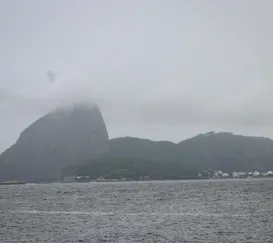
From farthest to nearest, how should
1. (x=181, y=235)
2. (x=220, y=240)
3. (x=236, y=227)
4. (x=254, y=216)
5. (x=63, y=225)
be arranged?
(x=254, y=216), (x=63, y=225), (x=236, y=227), (x=181, y=235), (x=220, y=240)

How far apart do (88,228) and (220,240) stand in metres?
15.5

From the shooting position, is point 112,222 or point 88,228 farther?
point 112,222

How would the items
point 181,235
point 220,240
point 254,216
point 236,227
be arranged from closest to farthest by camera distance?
point 220,240 → point 181,235 → point 236,227 → point 254,216

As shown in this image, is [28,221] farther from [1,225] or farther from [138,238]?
[138,238]

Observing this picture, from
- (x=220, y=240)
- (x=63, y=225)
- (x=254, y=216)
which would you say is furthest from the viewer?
(x=254, y=216)

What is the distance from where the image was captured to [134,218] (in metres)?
57.7

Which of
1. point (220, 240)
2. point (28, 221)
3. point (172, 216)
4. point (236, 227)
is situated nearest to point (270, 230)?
point (236, 227)

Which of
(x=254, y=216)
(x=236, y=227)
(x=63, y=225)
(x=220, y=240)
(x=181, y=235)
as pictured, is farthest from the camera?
(x=254, y=216)

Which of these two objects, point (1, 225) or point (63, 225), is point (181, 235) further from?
point (1, 225)

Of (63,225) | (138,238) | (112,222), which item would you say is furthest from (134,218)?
(138,238)

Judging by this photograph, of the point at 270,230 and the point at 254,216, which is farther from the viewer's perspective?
the point at 254,216

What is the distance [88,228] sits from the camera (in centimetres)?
4831

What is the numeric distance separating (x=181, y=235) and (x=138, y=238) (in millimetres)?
4233

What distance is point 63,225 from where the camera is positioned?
5194 centimetres
